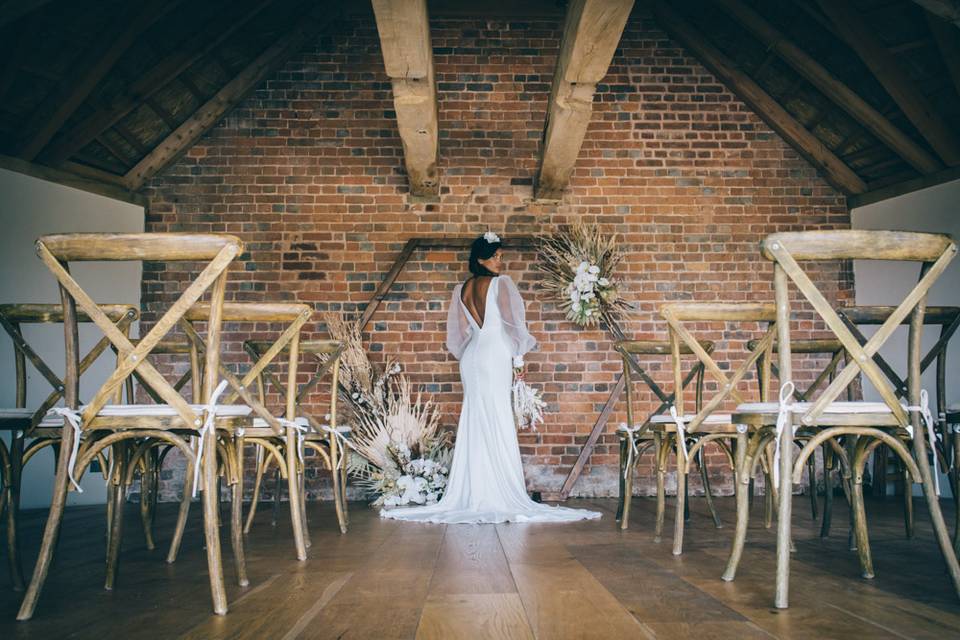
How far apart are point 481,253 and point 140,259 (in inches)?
112

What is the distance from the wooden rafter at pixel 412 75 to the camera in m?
3.52

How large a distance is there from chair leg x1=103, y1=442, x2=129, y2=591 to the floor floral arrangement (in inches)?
94.4

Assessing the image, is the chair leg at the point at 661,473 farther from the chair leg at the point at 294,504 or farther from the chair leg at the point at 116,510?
the chair leg at the point at 116,510

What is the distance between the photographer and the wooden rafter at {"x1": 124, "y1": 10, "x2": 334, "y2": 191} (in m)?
5.62

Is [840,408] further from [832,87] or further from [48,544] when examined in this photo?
[832,87]

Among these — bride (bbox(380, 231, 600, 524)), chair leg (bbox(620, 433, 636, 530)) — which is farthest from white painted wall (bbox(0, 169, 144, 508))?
chair leg (bbox(620, 433, 636, 530))

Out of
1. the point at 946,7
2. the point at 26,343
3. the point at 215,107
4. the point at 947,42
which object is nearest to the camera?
the point at 26,343

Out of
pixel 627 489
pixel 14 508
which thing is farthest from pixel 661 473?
pixel 14 508

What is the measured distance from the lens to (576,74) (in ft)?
13.4

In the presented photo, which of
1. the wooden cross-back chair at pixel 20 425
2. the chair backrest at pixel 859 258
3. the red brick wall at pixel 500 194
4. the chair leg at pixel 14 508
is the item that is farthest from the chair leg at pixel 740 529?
the red brick wall at pixel 500 194

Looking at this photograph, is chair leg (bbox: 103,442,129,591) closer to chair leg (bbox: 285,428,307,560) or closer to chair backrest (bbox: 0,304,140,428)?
chair backrest (bbox: 0,304,140,428)

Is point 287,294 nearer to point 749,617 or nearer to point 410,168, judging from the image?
point 410,168

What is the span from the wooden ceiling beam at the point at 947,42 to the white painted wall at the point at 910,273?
3.11 feet

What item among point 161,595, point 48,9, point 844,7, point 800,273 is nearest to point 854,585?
point 800,273
